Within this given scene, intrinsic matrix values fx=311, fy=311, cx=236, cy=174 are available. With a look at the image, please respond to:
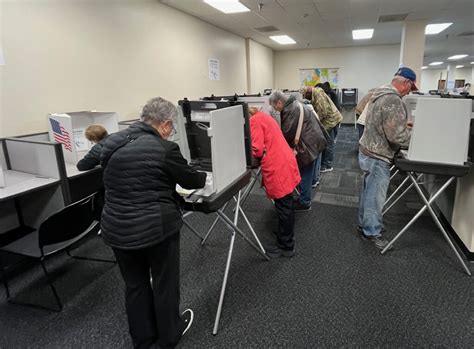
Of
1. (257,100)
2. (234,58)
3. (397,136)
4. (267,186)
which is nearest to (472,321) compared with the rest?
(397,136)

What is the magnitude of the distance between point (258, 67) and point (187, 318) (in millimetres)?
7927

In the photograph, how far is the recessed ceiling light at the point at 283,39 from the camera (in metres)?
7.66

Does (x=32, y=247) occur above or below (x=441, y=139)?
below

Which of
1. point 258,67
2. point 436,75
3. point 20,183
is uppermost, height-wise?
point 258,67

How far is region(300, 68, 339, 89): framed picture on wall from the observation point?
10141 millimetres

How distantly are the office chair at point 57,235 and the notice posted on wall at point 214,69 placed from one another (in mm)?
4318

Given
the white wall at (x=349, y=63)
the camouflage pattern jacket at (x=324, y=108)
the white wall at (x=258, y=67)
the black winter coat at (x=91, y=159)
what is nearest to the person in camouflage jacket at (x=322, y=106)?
the camouflage pattern jacket at (x=324, y=108)

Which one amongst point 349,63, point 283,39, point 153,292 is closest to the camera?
point 153,292

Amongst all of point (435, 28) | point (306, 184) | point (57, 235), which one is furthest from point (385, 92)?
point (435, 28)

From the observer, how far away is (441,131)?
2133mm

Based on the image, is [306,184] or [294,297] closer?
[294,297]

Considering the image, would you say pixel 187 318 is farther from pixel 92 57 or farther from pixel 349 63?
pixel 349 63

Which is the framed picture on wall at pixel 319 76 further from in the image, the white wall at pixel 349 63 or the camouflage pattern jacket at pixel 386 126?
the camouflage pattern jacket at pixel 386 126

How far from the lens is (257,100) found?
352cm
